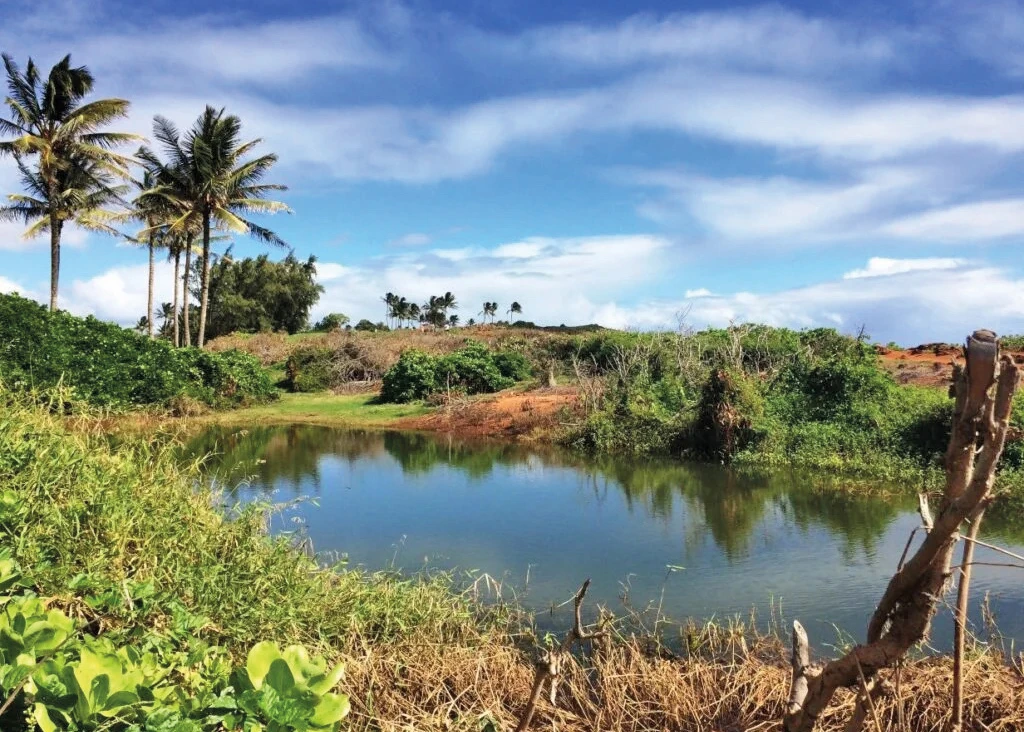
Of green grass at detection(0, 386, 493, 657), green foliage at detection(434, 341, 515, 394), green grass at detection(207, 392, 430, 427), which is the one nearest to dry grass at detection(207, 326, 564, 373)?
green grass at detection(207, 392, 430, 427)

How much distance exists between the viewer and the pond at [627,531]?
6992 millimetres

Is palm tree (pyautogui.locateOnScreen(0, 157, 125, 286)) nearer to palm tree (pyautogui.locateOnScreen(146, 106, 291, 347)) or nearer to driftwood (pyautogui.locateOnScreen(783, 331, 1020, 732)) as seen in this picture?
palm tree (pyautogui.locateOnScreen(146, 106, 291, 347))

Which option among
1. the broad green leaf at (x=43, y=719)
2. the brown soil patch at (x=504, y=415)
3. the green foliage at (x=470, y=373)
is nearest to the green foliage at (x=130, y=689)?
the broad green leaf at (x=43, y=719)

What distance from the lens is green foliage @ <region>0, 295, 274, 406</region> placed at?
56.5 ft

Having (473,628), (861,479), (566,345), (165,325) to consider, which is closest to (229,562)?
(473,628)

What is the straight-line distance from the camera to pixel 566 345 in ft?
102

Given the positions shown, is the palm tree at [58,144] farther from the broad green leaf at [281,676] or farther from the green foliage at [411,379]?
the broad green leaf at [281,676]

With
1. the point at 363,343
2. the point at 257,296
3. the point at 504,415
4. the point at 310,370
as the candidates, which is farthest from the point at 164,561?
the point at 257,296

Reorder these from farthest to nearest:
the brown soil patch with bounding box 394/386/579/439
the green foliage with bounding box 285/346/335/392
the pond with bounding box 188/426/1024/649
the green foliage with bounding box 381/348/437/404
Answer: the green foliage with bounding box 285/346/335/392 < the green foliage with bounding box 381/348/437/404 < the brown soil patch with bounding box 394/386/579/439 < the pond with bounding box 188/426/1024/649

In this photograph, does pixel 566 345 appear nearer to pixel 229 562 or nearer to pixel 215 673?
pixel 229 562

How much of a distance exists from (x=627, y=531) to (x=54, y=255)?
19917 mm

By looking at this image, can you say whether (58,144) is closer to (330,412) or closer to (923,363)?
(330,412)

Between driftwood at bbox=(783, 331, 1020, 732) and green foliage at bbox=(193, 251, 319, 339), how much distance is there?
1600 inches

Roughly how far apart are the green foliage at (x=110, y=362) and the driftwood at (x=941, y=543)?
15314 millimetres
